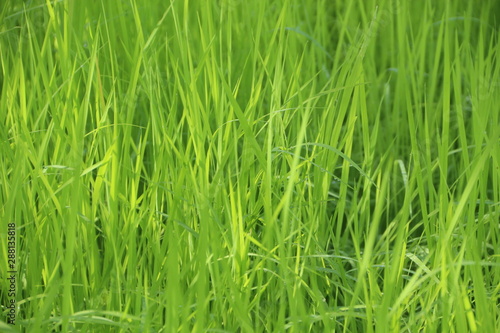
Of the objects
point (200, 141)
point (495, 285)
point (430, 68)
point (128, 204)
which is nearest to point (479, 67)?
point (430, 68)

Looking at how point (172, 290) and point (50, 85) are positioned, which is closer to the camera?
point (172, 290)

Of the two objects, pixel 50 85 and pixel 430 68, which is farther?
pixel 430 68

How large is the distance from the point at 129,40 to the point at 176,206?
52 centimetres

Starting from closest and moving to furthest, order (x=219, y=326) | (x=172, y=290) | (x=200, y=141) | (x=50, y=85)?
(x=172, y=290) < (x=219, y=326) < (x=200, y=141) < (x=50, y=85)

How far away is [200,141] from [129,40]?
437mm

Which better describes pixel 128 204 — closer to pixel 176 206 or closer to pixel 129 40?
pixel 176 206

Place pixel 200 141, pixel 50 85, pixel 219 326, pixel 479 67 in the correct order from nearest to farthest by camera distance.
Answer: pixel 219 326, pixel 200 141, pixel 50 85, pixel 479 67

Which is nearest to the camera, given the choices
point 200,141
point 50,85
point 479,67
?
point 200,141

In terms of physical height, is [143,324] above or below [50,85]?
below

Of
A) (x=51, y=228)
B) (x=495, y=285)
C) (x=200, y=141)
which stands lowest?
(x=495, y=285)

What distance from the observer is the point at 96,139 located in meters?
1.08

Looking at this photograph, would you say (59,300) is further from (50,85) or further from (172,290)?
(50,85)

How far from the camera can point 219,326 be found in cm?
89

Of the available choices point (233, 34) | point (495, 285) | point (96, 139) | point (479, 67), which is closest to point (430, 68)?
point (479, 67)
